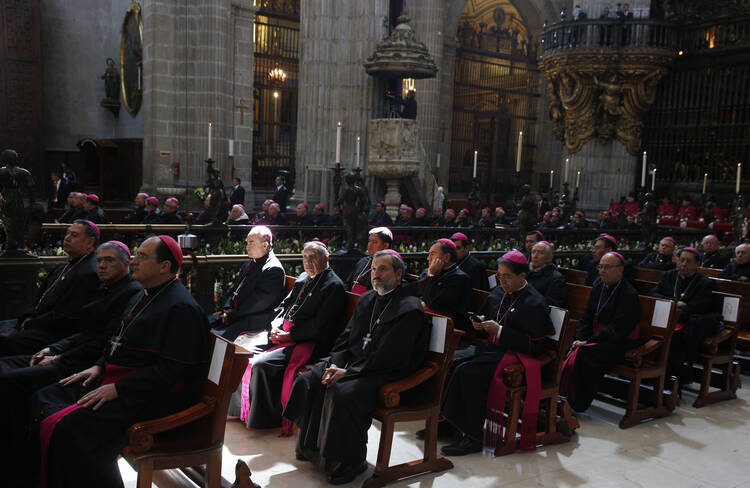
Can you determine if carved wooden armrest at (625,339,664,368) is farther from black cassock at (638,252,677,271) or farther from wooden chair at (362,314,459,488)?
black cassock at (638,252,677,271)

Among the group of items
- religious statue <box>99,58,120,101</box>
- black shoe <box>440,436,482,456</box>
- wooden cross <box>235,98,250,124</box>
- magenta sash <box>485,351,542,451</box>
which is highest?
religious statue <box>99,58,120,101</box>

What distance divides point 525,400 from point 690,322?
89.4 inches

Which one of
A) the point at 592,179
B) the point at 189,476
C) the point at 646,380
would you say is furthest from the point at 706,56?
the point at 189,476

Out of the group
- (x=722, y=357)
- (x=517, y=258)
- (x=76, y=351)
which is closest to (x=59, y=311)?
(x=76, y=351)

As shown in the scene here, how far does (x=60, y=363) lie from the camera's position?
407 cm

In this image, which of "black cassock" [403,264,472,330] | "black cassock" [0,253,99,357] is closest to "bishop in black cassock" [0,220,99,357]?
"black cassock" [0,253,99,357]

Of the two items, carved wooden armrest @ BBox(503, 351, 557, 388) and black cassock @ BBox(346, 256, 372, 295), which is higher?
black cassock @ BBox(346, 256, 372, 295)

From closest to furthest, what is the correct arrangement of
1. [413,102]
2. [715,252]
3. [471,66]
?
[715,252]
[413,102]
[471,66]

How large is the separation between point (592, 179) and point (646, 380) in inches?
508

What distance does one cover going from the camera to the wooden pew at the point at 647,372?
534cm

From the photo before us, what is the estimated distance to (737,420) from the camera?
561 cm

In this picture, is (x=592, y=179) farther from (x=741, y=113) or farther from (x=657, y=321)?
(x=657, y=321)

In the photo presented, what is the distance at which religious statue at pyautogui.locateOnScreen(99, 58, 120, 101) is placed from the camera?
18453 mm

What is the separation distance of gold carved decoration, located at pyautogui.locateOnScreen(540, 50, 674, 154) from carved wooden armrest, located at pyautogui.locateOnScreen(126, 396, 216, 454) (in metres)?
16.1
